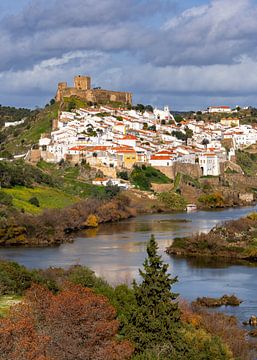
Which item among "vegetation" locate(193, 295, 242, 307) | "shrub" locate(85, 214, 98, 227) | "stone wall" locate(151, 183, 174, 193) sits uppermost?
"stone wall" locate(151, 183, 174, 193)

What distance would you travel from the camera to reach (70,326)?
15242mm

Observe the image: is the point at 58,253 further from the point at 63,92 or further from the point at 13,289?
the point at 63,92

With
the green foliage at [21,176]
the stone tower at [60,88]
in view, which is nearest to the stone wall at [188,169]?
the green foliage at [21,176]

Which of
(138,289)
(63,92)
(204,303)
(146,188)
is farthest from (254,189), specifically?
(138,289)

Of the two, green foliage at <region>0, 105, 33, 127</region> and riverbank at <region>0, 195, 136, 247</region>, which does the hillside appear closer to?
green foliage at <region>0, 105, 33, 127</region>

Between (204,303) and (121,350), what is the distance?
10.8 m

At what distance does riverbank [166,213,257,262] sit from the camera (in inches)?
1468

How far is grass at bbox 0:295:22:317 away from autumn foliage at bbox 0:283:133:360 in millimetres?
1766

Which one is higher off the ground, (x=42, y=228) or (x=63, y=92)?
(x=63, y=92)

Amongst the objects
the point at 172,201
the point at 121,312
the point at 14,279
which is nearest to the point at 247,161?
the point at 172,201

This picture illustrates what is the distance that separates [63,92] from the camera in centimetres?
8181

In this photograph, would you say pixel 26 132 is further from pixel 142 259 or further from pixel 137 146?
pixel 142 259

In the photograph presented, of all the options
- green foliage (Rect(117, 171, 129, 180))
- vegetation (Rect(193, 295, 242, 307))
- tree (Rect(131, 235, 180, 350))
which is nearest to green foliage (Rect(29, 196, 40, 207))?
green foliage (Rect(117, 171, 129, 180))

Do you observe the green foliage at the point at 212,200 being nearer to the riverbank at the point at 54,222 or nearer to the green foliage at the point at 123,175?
the green foliage at the point at 123,175
